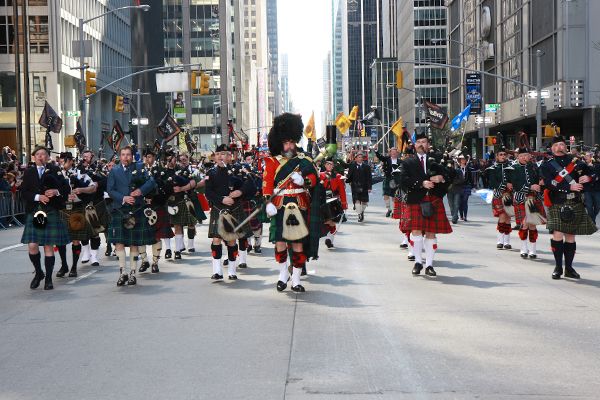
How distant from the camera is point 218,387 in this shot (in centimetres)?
624

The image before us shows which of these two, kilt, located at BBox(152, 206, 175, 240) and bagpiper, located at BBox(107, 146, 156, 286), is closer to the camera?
bagpiper, located at BBox(107, 146, 156, 286)

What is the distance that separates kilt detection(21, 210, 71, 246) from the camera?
467 inches

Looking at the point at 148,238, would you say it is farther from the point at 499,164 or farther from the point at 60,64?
the point at 60,64

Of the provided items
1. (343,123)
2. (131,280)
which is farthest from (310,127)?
(131,280)

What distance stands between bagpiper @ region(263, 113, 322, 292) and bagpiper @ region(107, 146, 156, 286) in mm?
2109

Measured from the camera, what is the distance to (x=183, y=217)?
1634 cm

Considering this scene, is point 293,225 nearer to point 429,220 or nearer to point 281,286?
point 281,286

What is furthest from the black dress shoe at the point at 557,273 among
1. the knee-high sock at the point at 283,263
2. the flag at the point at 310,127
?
the flag at the point at 310,127

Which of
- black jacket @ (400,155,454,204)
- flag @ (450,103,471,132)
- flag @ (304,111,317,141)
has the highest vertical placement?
flag @ (450,103,471,132)

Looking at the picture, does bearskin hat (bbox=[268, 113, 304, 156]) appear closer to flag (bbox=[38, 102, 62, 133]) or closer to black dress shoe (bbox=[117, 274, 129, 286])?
black dress shoe (bbox=[117, 274, 129, 286])

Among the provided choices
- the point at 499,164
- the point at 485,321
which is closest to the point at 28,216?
the point at 485,321

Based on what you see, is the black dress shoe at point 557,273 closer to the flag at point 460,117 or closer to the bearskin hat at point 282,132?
the bearskin hat at point 282,132

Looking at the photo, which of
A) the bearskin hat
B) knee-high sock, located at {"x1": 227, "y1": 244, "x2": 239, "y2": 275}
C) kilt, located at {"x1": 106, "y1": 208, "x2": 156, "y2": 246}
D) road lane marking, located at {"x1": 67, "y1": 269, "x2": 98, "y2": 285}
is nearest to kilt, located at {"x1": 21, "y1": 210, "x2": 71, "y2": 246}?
kilt, located at {"x1": 106, "y1": 208, "x2": 156, "y2": 246}

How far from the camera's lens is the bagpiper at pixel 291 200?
10969mm
